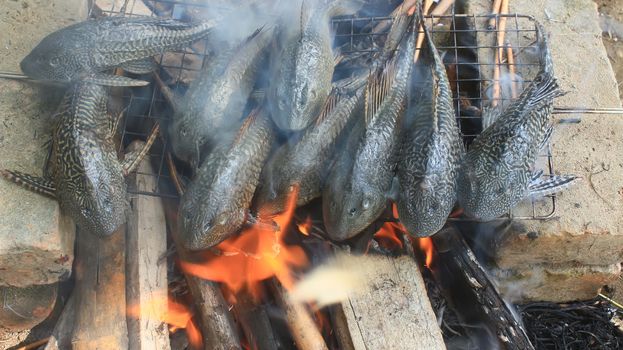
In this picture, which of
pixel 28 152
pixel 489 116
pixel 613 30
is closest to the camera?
pixel 28 152

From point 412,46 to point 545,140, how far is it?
1.39 metres

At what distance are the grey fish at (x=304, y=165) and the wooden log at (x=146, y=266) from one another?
936 millimetres

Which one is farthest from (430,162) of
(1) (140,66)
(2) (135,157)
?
(1) (140,66)

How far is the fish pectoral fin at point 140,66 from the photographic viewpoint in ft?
16.8

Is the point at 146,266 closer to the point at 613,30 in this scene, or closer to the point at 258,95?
the point at 258,95

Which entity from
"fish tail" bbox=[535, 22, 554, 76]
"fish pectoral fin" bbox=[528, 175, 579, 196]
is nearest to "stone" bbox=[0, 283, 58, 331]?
"fish pectoral fin" bbox=[528, 175, 579, 196]

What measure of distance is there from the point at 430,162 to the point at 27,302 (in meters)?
3.59

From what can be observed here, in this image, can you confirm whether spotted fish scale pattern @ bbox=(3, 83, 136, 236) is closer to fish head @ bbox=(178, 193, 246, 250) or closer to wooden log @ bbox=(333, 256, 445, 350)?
fish head @ bbox=(178, 193, 246, 250)

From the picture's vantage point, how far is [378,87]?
483 cm

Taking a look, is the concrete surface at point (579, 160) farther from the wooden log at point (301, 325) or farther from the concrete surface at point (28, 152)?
the concrete surface at point (28, 152)

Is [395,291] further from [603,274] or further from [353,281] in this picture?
[603,274]

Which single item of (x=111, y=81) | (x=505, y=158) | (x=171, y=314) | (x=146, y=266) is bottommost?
(x=171, y=314)

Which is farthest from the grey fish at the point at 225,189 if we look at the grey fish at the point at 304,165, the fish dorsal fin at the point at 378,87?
the fish dorsal fin at the point at 378,87

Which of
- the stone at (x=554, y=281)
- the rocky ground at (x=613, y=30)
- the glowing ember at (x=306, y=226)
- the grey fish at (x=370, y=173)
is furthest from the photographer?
the rocky ground at (x=613, y=30)
